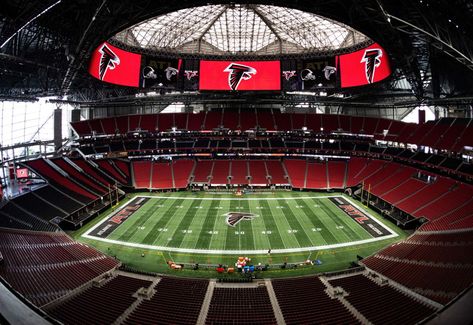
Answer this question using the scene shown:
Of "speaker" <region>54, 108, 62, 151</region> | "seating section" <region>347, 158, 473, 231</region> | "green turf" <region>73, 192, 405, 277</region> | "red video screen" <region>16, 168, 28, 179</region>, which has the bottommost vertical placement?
"green turf" <region>73, 192, 405, 277</region>

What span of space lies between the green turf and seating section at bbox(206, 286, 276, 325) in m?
4.73

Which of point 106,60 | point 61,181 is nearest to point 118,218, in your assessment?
point 61,181

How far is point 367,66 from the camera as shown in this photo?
153ft

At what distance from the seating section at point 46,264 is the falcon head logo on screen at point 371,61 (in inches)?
1733

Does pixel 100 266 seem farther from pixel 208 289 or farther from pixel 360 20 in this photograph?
pixel 360 20

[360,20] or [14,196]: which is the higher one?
[360,20]

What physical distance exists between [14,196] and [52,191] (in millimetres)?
4937

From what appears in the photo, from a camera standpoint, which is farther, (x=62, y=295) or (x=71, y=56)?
(x=71, y=56)

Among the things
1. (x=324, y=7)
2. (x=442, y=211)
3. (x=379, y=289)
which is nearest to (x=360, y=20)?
(x=324, y=7)

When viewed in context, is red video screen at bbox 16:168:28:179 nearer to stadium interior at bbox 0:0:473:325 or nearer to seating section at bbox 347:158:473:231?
stadium interior at bbox 0:0:473:325

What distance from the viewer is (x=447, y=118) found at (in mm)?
49781

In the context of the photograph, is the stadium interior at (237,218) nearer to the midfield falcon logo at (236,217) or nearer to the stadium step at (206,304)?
the stadium step at (206,304)

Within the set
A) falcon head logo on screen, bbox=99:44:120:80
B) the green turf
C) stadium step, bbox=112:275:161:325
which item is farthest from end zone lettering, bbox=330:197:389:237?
falcon head logo on screen, bbox=99:44:120:80

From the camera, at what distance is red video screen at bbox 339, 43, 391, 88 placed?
43531 mm
